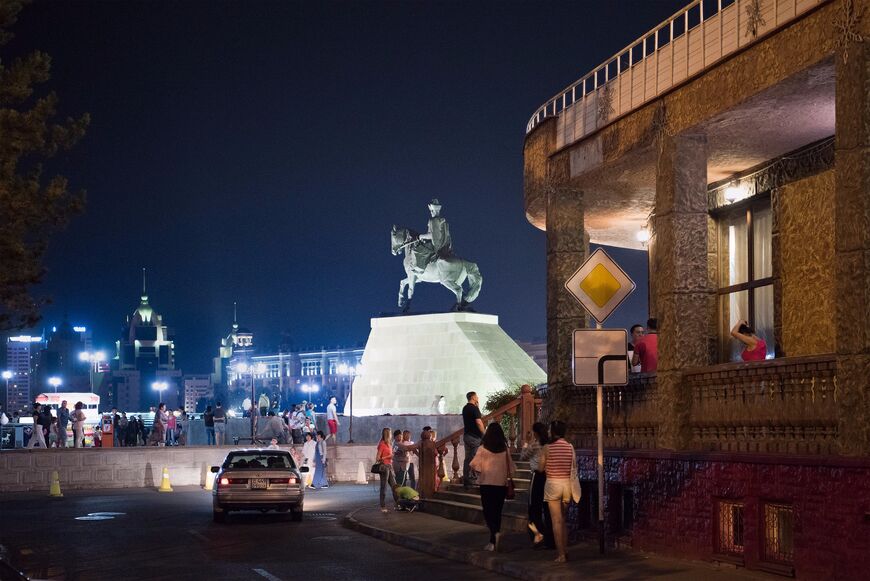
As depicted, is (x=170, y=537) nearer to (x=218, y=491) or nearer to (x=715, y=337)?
(x=218, y=491)

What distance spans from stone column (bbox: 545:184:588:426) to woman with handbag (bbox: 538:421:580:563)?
4202 mm

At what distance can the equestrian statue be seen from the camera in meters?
51.5

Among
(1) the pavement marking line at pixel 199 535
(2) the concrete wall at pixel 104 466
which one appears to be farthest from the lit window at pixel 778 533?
(2) the concrete wall at pixel 104 466

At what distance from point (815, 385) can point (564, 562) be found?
408cm

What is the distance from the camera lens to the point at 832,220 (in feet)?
52.9

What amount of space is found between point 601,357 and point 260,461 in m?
11.3

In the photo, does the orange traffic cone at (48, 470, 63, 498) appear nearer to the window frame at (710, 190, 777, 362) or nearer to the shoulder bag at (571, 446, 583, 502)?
the window frame at (710, 190, 777, 362)

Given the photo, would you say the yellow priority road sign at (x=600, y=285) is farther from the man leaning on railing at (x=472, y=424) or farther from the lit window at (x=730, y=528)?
the man leaning on railing at (x=472, y=424)

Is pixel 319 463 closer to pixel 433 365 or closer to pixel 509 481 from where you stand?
pixel 433 365

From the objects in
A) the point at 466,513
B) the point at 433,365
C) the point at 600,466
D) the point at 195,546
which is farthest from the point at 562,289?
the point at 433,365

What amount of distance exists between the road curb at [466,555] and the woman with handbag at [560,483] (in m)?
0.52

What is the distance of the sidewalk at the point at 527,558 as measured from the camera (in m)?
13.2

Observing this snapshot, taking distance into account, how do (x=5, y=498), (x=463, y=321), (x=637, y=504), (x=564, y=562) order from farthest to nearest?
(x=463, y=321)
(x=5, y=498)
(x=637, y=504)
(x=564, y=562)

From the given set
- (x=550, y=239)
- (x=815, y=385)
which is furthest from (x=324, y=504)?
(x=815, y=385)
